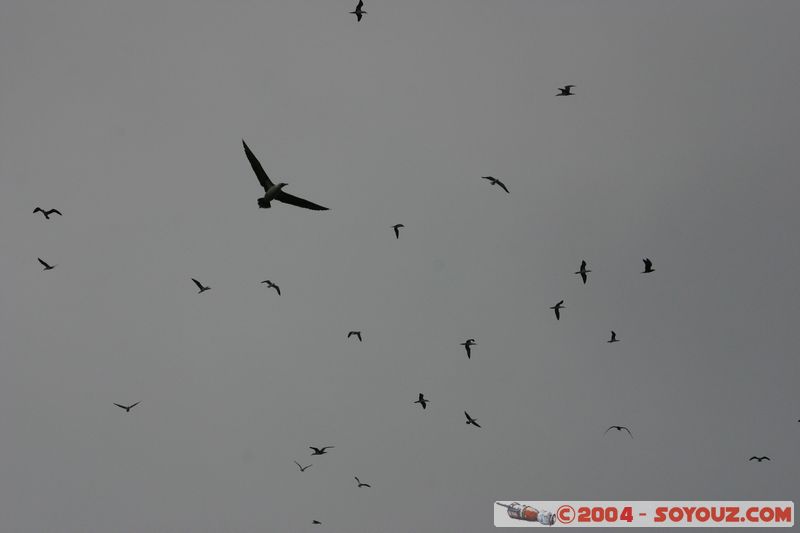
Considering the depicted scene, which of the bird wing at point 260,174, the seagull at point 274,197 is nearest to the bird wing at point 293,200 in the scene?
the seagull at point 274,197

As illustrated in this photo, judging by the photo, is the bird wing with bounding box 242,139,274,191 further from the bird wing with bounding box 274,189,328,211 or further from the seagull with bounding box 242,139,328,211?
the bird wing with bounding box 274,189,328,211

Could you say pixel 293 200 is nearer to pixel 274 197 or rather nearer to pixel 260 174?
pixel 274 197

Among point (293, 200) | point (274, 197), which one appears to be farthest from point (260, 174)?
point (293, 200)

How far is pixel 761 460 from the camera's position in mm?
97188

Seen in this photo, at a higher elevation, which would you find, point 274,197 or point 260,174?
point 260,174

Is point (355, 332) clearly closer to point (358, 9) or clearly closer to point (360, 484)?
point (360, 484)

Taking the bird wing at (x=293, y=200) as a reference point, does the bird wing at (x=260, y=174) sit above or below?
above

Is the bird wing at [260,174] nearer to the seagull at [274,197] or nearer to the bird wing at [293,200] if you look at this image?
the seagull at [274,197]

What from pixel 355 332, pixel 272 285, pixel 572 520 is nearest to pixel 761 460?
pixel 572 520

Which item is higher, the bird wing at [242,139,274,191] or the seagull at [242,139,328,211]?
the bird wing at [242,139,274,191]

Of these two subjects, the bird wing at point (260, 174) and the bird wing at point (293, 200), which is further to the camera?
the bird wing at point (293, 200)

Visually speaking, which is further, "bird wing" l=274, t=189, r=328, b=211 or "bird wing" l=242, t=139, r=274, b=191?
"bird wing" l=274, t=189, r=328, b=211

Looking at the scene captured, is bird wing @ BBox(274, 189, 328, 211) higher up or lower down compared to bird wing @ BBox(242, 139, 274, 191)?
lower down

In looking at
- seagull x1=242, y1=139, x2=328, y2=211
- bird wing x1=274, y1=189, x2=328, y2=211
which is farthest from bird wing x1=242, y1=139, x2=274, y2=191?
bird wing x1=274, y1=189, x2=328, y2=211
